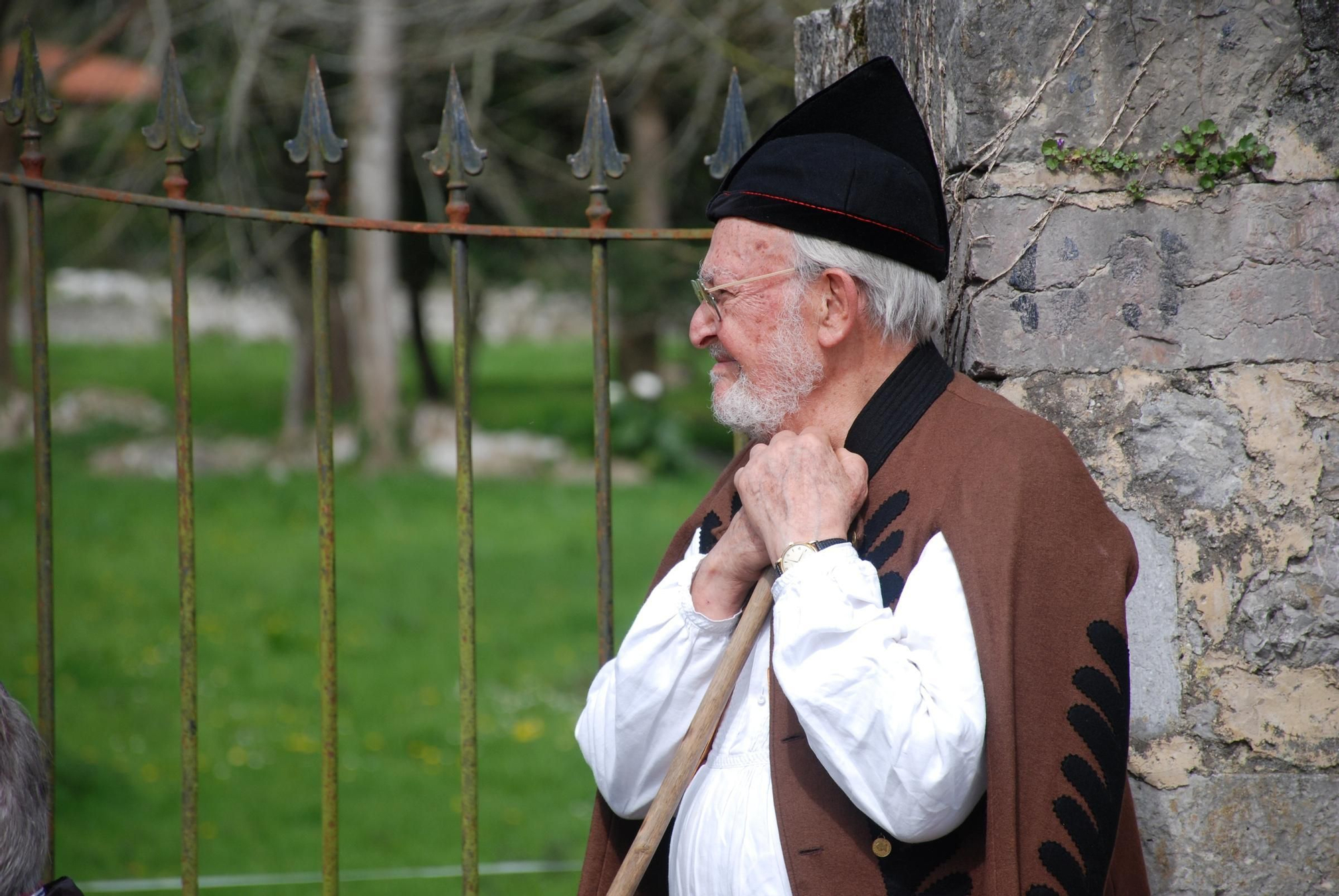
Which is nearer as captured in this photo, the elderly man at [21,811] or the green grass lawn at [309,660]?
the elderly man at [21,811]

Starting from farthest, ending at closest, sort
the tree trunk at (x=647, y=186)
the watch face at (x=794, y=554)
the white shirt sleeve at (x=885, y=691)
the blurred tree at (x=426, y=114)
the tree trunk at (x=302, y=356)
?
the tree trunk at (x=302, y=356)
the tree trunk at (x=647, y=186)
the blurred tree at (x=426, y=114)
the watch face at (x=794, y=554)
the white shirt sleeve at (x=885, y=691)

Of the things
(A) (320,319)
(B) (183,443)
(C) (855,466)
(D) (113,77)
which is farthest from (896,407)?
(D) (113,77)

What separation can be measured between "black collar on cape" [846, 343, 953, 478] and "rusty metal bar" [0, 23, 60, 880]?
1.45m

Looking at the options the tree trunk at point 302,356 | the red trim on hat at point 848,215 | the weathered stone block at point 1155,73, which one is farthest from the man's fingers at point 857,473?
the tree trunk at point 302,356

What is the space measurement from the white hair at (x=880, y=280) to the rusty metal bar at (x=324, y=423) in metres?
0.87

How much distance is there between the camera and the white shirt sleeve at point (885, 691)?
5.54 ft

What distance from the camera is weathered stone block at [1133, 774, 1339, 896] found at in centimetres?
219

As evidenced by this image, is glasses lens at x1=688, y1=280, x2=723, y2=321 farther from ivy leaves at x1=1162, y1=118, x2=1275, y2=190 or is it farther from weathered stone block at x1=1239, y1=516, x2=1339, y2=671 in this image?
weathered stone block at x1=1239, y1=516, x2=1339, y2=671

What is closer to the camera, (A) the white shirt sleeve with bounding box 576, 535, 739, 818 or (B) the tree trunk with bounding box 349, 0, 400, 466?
(A) the white shirt sleeve with bounding box 576, 535, 739, 818

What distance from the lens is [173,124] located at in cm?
234

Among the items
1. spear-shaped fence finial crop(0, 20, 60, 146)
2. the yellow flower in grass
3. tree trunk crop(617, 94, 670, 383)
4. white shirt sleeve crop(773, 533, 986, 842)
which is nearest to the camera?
white shirt sleeve crop(773, 533, 986, 842)

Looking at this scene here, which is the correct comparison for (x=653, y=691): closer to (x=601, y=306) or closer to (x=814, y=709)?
(x=814, y=709)

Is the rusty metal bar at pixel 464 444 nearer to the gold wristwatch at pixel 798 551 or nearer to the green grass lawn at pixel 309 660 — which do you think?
the gold wristwatch at pixel 798 551

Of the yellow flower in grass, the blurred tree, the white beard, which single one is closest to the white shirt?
the white beard
